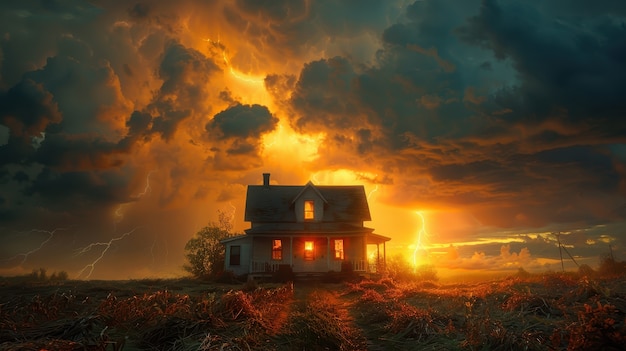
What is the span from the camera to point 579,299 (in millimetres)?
10820

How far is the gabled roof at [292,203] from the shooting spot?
36000mm

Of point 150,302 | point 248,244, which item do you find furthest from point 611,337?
point 248,244

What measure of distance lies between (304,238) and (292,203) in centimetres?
411

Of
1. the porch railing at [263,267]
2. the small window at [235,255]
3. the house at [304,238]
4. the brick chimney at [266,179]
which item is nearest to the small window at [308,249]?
the house at [304,238]

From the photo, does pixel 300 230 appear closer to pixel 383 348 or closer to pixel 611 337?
pixel 383 348

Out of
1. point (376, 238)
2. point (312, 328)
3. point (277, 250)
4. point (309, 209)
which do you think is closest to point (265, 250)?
point (277, 250)

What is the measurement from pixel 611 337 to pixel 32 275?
40350 millimetres

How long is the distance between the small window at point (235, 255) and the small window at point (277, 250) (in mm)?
2984

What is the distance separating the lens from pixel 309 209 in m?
36.0

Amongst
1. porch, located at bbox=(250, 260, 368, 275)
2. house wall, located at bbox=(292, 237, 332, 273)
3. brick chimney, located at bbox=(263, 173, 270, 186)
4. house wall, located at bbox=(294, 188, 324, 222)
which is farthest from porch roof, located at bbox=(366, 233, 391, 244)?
brick chimney, located at bbox=(263, 173, 270, 186)

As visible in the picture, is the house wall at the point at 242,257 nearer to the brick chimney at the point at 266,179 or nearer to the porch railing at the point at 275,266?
the porch railing at the point at 275,266

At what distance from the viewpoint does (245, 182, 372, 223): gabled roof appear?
36000 mm

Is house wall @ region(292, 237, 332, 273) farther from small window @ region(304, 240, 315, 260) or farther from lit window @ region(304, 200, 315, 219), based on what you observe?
lit window @ region(304, 200, 315, 219)

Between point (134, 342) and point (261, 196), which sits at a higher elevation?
point (261, 196)
